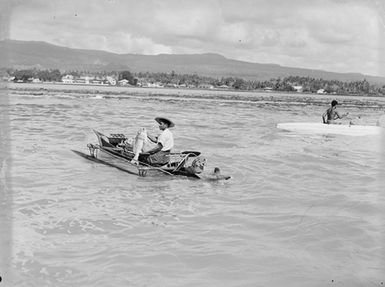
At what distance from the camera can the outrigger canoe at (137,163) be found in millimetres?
14430

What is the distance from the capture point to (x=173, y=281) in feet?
23.9

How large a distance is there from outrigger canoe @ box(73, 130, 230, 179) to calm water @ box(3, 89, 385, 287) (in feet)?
0.86

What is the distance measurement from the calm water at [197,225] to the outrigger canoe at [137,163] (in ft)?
0.86

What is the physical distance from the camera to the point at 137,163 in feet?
47.9

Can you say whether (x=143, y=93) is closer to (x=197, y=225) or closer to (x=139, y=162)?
(x=139, y=162)

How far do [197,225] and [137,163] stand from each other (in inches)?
194

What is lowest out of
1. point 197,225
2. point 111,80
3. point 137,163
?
point 197,225

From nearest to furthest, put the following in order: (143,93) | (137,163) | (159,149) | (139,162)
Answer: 1. (137,163)
2. (139,162)
3. (159,149)
4. (143,93)

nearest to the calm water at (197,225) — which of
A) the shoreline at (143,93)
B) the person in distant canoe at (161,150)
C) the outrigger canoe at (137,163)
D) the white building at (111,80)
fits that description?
the outrigger canoe at (137,163)

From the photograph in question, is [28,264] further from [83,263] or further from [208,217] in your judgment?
[208,217]

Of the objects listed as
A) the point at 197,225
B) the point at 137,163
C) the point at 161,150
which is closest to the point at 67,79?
the point at 161,150

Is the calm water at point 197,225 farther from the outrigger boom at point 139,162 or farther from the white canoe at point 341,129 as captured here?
the white canoe at point 341,129

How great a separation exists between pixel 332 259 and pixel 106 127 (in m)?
25.4

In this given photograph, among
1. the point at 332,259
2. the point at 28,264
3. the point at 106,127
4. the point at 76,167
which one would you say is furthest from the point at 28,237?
the point at 106,127
